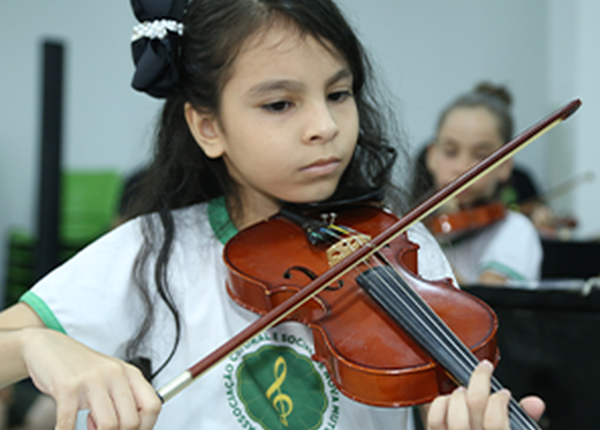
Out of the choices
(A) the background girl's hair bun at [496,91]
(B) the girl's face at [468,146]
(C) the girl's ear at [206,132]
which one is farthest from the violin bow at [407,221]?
(A) the background girl's hair bun at [496,91]

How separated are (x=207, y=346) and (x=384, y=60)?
2.16 m

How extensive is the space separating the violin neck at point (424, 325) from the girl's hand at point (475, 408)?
19 mm

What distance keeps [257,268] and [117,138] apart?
114 inches

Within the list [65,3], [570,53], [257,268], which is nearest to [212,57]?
[257,268]

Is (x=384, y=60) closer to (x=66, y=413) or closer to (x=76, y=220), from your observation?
(x=76, y=220)

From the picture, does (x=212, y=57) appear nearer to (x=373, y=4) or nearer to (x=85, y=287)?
(x=85, y=287)

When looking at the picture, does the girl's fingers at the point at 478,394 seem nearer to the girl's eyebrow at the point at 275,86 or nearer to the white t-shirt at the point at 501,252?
the girl's eyebrow at the point at 275,86

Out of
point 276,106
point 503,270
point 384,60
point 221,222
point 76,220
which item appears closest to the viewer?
point 276,106

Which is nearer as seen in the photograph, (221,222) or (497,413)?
(497,413)

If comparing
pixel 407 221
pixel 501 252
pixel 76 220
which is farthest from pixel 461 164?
pixel 76 220

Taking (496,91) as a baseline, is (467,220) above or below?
below

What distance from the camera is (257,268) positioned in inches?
28.1

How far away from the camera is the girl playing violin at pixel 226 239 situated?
714mm

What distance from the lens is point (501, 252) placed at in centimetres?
149
